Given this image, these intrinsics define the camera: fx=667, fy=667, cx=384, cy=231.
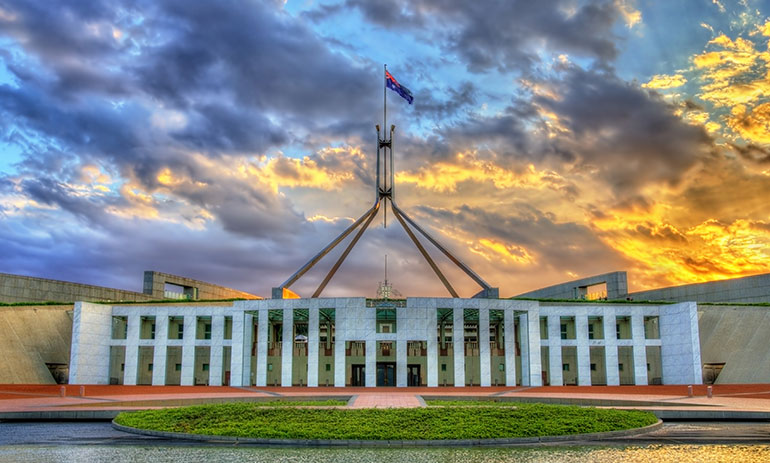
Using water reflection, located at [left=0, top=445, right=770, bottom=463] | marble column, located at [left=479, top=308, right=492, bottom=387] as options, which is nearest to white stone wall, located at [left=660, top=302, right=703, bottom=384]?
marble column, located at [left=479, top=308, right=492, bottom=387]

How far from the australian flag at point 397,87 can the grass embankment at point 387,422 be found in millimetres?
33366

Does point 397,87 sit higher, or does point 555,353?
point 397,87

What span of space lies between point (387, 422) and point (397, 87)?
119ft

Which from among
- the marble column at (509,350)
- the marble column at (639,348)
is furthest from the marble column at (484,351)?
the marble column at (639,348)

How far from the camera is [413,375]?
47656mm

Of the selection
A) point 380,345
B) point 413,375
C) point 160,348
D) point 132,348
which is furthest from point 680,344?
point 132,348

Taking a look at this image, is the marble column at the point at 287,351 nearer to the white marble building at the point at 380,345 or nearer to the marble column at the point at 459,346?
the white marble building at the point at 380,345

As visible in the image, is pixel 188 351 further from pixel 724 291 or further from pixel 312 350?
pixel 724 291

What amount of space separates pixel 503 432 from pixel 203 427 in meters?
8.61

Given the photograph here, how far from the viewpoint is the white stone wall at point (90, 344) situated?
1731 inches

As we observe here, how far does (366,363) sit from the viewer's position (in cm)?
4381

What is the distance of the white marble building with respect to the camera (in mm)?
44000

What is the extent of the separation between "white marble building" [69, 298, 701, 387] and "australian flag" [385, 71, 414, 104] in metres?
16.5

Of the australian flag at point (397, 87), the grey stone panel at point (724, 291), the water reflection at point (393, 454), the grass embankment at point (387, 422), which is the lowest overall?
the water reflection at point (393, 454)
